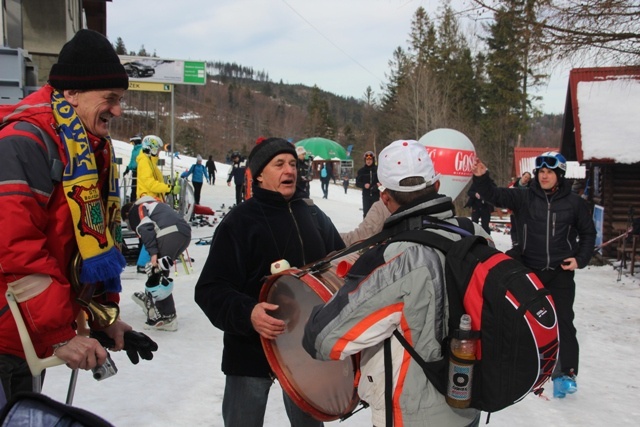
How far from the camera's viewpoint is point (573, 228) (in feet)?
18.4

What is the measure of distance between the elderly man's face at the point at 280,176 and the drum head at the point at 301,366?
1.93 ft

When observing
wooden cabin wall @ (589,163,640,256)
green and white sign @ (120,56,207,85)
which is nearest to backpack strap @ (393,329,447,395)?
wooden cabin wall @ (589,163,640,256)

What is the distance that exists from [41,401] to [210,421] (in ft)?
11.9

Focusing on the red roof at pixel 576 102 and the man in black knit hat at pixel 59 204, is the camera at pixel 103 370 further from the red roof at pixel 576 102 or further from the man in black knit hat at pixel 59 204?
the red roof at pixel 576 102

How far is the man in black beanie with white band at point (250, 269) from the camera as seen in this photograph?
2908 mm

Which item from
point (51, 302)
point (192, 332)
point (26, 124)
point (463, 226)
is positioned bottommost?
point (192, 332)

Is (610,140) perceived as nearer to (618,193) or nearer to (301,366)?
(618,193)

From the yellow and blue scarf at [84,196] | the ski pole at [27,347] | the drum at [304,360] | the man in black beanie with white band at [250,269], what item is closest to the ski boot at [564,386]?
the man in black beanie with white band at [250,269]

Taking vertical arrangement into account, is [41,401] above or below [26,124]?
below

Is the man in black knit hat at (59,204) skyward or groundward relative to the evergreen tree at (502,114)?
groundward

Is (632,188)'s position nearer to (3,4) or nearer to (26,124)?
(3,4)

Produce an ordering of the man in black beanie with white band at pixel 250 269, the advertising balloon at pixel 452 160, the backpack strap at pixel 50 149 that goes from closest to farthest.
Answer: the backpack strap at pixel 50 149
the man in black beanie with white band at pixel 250 269
the advertising balloon at pixel 452 160

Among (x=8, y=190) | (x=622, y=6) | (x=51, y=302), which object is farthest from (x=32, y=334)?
(x=622, y=6)

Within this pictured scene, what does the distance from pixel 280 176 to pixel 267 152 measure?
164mm
